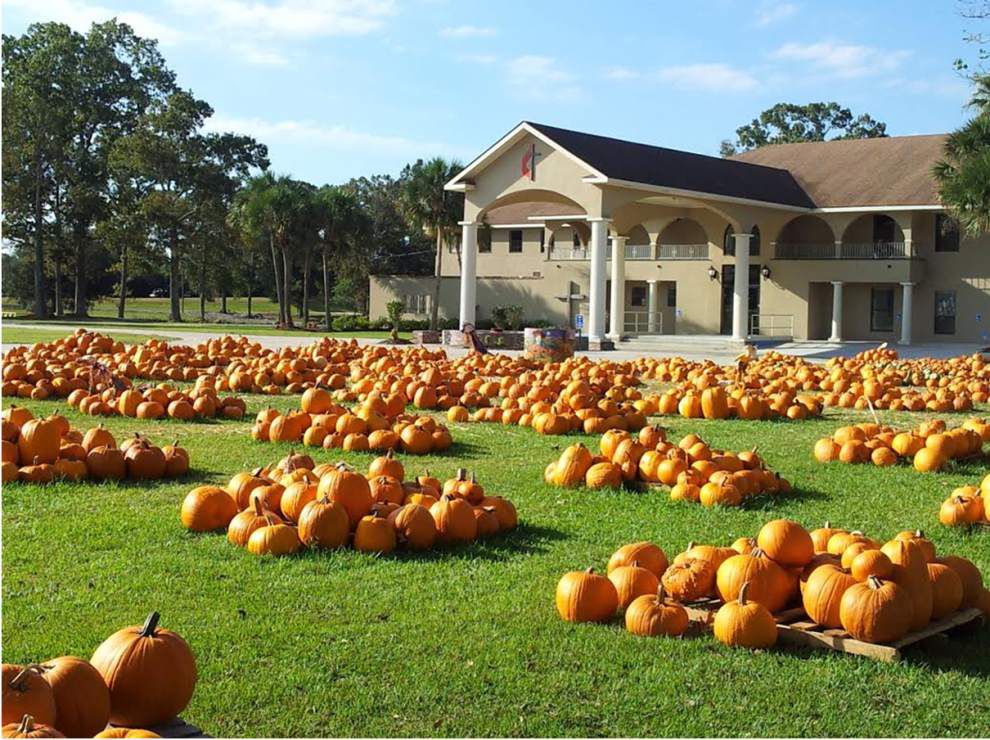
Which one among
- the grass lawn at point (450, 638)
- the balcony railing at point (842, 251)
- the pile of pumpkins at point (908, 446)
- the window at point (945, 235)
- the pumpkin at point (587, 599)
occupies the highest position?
Answer: the window at point (945, 235)

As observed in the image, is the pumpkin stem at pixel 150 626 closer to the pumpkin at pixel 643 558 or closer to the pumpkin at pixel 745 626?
the pumpkin at pixel 745 626

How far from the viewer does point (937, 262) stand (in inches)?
1839

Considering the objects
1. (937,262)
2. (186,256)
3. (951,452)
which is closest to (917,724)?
(951,452)

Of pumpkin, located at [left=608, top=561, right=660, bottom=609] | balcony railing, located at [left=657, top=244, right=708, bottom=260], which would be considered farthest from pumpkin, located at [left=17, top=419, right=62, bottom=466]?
balcony railing, located at [left=657, top=244, right=708, bottom=260]

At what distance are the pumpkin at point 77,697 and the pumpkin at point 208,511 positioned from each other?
3.75 meters

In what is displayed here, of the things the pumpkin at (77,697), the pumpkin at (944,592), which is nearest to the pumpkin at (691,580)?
the pumpkin at (944,592)

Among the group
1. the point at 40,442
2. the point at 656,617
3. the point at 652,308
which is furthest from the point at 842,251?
the point at 656,617

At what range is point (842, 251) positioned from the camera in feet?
159

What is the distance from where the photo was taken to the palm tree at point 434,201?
52688 millimetres

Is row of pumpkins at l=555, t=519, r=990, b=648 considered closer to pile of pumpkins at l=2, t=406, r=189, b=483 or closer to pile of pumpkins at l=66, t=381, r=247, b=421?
pile of pumpkins at l=2, t=406, r=189, b=483

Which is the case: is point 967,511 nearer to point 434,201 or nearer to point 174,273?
point 434,201

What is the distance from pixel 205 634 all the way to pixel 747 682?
2.45m

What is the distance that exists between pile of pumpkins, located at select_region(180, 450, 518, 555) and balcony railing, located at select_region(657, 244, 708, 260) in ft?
147

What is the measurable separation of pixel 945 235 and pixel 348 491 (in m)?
44.3
